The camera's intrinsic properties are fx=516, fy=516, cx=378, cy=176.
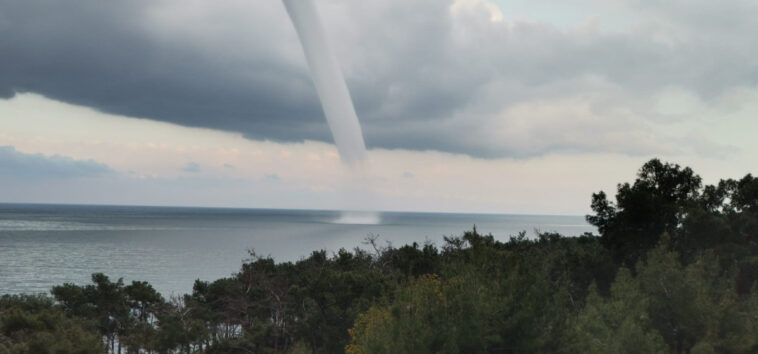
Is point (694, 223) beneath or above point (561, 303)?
above

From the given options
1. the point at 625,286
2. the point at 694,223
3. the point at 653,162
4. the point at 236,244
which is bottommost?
the point at 236,244

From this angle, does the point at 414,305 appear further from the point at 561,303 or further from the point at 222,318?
the point at 222,318

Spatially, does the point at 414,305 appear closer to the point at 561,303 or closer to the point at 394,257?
the point at 561,303

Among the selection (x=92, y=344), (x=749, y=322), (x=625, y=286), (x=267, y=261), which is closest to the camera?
(x=749, y=322)

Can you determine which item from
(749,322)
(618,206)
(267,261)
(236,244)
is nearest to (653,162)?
(618,206)

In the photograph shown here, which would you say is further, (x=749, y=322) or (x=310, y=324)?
(x=310, y=324)

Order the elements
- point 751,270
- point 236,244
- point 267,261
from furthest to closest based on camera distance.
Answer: point 236,244
point 267,261
point 751,270
